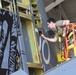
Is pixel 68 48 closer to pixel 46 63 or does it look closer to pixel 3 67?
pixel 46 63

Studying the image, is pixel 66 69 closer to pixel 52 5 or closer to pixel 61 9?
pixel 52 5

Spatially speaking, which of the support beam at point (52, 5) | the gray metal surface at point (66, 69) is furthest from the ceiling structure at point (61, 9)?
the gray metal surface at point (66, 69)

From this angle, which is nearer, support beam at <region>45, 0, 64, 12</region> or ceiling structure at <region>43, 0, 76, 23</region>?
support beam at <region>45, 0, 64, 12</region>

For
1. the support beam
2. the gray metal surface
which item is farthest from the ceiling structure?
the gray metal surface

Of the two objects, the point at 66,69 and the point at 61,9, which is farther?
the point at 61,9

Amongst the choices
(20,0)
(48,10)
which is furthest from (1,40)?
(48,10)

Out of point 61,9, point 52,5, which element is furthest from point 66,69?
point 61,9

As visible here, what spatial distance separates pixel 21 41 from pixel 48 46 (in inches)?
58.0

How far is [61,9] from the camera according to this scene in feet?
50.2

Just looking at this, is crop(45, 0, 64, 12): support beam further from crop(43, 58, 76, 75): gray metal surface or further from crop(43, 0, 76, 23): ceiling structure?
crop(43, 58, 76, 75): gray metal surface

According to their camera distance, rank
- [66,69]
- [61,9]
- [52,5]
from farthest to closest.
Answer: [61,9] → [52,5] → [66,69]

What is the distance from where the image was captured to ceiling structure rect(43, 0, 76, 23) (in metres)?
14.3

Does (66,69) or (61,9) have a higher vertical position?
(61,9)

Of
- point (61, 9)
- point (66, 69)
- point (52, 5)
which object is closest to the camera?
point (66, 69)
